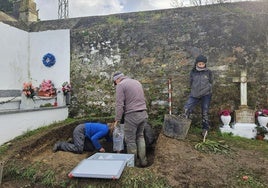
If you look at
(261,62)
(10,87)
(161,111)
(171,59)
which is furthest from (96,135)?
(261,62)

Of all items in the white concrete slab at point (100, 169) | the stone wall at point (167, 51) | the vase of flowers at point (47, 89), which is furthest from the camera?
the vase of flowers at point (47, 89)

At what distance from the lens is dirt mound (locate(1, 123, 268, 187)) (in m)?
2.89

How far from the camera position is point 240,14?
5.49 meters

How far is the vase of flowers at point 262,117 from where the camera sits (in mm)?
4785

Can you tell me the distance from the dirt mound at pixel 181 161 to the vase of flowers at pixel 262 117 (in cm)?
120

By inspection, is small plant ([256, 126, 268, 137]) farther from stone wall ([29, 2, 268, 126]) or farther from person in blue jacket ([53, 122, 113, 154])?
person in blue jacket ([53, 122, 113, 154])

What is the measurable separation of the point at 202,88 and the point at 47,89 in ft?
12.6

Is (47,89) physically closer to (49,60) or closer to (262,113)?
(49,60)

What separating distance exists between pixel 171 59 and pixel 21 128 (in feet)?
11.9

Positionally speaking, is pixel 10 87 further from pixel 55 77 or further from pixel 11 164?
pixel 11 164

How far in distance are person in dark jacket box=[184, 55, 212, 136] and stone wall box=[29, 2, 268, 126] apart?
1.98 ft

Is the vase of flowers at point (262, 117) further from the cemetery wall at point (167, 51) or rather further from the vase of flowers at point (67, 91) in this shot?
the vase of flowers at point (67, 91)

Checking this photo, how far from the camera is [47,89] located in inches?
241

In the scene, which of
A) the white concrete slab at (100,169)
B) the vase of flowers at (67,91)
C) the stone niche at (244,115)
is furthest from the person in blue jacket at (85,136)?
the stone niche at (244,115)
